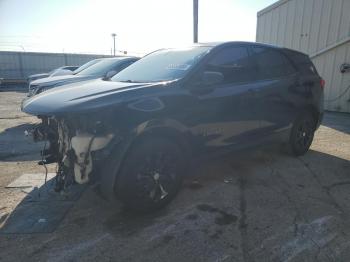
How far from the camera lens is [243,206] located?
3.40 m

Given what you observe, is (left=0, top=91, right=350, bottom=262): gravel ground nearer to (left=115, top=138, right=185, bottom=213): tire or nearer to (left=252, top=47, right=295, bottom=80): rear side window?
(left=115, top=138, right=185, bottom=213): tire

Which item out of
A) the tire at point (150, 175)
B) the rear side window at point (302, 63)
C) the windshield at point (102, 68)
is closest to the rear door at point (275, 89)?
the rear side window at point (302, 63)

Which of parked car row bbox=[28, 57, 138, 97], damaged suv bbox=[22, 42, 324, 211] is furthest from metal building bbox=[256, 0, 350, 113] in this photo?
parked car row bbox=[28, 57, 138, 97]

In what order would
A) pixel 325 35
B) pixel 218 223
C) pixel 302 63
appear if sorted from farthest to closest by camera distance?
pixel 325 35 < pixel 302 63 < pixel 218 223

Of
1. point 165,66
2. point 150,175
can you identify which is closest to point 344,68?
point 165,66

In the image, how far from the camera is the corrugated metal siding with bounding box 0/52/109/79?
2273 cm

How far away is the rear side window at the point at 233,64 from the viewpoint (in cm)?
368

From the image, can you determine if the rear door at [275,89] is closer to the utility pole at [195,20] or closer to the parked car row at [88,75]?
the parked car row at [88,75]

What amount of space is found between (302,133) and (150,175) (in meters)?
3.16

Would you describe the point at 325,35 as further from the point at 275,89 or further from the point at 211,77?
the point at 211,77

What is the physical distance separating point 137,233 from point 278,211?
1.52m

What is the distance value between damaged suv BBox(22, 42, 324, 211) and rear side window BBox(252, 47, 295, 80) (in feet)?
0.05

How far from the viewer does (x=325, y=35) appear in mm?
10453

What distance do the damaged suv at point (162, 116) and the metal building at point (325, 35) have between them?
6.61 meters
